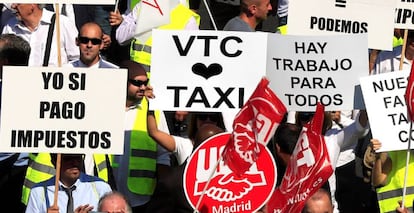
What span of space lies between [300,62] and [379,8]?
76 centimetres

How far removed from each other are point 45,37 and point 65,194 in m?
1.77

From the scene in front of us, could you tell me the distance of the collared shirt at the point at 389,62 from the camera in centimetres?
1359

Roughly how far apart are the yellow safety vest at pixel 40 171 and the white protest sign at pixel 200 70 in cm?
80

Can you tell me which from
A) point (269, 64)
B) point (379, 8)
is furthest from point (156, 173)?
point (379, 8)

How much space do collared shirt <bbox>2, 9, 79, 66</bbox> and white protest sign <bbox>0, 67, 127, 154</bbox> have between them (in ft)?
5.48

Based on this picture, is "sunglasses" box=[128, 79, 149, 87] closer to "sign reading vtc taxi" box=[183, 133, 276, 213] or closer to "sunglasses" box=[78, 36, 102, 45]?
"sunglasses" box=[78, 36, 102, 45]

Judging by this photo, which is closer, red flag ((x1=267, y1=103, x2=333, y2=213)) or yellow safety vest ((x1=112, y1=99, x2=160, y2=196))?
red flag ((x1=267, y1=103, x2=333, y2=213))

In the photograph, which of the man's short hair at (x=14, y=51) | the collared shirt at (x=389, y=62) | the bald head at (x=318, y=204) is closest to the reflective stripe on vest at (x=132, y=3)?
the man's short hair at (x=14, y=51)

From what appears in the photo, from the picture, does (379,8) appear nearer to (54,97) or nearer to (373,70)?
(373,70)

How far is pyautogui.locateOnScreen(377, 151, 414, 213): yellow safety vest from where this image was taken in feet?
42.3

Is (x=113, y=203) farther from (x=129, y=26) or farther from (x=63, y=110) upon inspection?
(x=129, y=26)

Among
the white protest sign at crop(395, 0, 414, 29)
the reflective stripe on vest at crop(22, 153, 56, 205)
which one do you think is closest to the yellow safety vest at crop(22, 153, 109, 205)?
the reflective stripe on vest at crop(22, 153, 56, 205)

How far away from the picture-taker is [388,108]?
12773 millimetres

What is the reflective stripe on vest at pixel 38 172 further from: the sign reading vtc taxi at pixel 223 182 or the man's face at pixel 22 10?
the man's face at pixel 22 10
